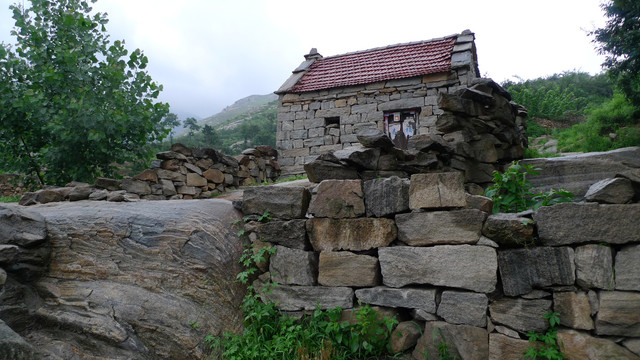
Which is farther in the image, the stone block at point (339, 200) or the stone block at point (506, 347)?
the stone block at point (339, 200)

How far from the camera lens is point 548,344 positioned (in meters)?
3.10

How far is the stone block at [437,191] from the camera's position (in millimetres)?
3490

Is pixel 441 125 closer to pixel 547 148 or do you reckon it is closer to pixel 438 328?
pixel 438 328

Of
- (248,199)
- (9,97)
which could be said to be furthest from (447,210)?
(9,97)

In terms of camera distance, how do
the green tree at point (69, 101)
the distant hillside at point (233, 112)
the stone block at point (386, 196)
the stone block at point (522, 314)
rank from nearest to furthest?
the stone block at point (522, 314) → the stone block at point (386, 196) → the green tree at point (69, 101) → the distant hillside at point (233, 112)

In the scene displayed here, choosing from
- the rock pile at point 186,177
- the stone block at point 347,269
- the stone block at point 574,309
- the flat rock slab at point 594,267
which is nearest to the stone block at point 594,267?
the flat rock slab at point 594,267

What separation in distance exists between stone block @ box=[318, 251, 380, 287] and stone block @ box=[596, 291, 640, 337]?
1.84m

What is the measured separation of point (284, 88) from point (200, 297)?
32.2 ft

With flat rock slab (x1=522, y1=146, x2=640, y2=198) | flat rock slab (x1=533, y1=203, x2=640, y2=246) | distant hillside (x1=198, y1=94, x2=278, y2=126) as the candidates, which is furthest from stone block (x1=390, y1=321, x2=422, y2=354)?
distant hillside (x1=198, y1=94, x2=278, y2=126)

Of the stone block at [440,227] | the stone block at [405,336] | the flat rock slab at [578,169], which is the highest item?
the flat rock slab at [578,169]

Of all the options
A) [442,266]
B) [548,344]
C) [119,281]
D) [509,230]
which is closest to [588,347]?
[548,344]

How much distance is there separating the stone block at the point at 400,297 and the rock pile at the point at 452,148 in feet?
4.55

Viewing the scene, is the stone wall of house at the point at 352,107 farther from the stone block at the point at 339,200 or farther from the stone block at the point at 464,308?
the stone block at the point at 464,308

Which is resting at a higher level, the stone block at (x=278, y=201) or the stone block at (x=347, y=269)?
the stone block at (x=278, y=201)
